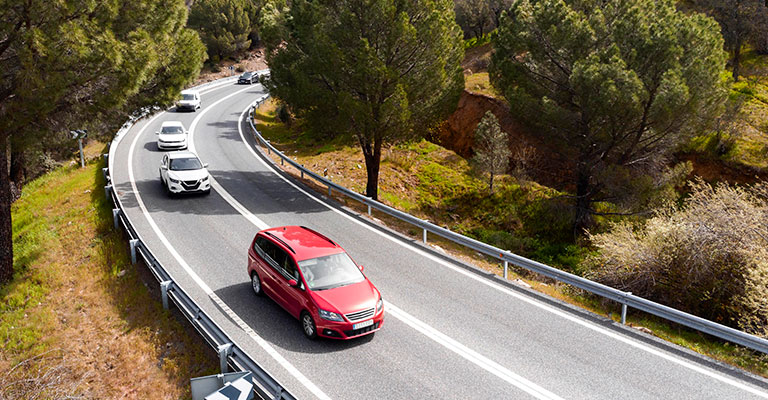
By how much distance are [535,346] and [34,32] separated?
13.6 metres

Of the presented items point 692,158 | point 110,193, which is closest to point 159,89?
point 110,193

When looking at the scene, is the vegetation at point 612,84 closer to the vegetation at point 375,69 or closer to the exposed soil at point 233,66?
the vegetation at point 375,69

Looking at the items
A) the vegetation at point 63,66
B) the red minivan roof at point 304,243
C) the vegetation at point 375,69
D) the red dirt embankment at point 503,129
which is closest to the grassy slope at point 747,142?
the red dirt embankment at point 503,129

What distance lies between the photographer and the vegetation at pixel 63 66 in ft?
40.6

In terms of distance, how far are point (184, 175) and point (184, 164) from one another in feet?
2.41

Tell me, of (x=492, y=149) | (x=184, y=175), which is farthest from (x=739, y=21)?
(x=184, y=175)

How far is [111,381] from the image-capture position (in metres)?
9.88

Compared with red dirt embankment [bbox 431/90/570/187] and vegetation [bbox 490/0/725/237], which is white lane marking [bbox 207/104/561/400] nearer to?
vegetation [bbox 490/0/725/237]

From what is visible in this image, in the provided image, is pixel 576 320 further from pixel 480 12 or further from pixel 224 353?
pixel 480 12

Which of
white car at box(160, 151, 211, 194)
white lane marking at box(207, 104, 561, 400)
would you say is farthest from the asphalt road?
white car at box(160, 151, 211, 194)

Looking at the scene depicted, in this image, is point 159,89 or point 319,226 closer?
point 319,226

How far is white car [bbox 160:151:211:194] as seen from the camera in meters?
19.0

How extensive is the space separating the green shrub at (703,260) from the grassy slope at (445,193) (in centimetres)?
186

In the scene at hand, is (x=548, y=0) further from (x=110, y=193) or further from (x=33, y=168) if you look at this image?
(x=33, y=168)
